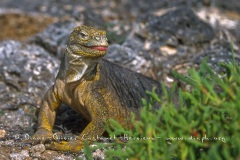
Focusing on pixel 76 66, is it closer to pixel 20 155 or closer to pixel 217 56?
pixel 20 155

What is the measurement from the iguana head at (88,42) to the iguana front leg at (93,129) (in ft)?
1.67

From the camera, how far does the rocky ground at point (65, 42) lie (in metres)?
6.73

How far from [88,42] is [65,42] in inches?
110

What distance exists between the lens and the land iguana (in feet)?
18.9

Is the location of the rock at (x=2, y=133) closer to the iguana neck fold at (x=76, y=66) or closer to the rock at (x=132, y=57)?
the iguana neck fold at (x=76, y=66)

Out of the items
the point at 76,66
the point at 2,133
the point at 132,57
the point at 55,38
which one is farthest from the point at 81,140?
the point at 55,38

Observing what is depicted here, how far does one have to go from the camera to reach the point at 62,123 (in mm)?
6762

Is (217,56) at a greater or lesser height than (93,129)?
greater

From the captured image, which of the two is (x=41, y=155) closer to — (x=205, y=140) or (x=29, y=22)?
(x=205, y=140)

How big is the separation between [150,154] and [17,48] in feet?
14.8

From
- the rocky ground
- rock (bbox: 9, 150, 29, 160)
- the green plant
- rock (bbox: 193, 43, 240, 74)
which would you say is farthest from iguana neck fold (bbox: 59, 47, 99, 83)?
rock (bbox: 193, 43, 240, 74)

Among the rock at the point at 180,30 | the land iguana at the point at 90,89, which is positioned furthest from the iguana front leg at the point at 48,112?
the rock at the point at 180,30

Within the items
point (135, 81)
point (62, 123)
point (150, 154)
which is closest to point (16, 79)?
point (62, 123)

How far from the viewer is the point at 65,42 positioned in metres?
8.48
